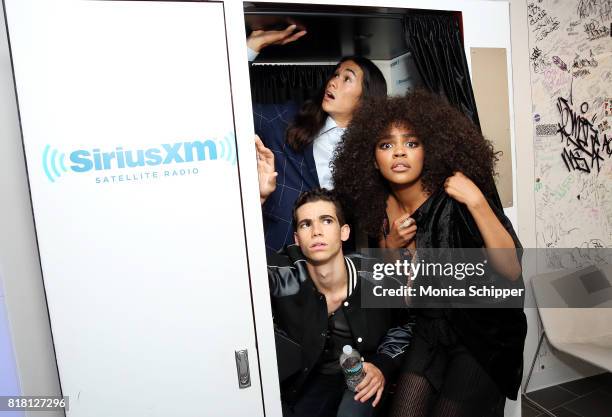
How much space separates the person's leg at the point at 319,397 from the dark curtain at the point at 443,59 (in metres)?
1.37

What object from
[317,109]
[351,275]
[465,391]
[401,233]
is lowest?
[465,391]

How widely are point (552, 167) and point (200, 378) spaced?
2.37 m

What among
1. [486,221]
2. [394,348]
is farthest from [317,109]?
[394,348]

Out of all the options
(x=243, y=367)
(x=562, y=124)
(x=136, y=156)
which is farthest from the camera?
(x=562, y=124)

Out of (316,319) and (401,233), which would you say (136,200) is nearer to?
(316,319)

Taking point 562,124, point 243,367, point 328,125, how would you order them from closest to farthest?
point 243,367 → point 328,125 → point 562,124

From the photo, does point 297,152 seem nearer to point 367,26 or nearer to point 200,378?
point 367,26

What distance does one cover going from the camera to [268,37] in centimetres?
177

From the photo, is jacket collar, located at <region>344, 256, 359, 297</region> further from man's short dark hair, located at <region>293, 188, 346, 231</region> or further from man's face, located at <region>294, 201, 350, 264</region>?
man's short dark hair, located at <region>293, 188, 346, 231</region>

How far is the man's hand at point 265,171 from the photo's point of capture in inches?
71.1

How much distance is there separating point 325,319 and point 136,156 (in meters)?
1.02

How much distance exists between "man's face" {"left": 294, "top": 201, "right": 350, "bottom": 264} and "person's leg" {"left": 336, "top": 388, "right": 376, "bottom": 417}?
0.60 meters

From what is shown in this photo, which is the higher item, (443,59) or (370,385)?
(443,59)

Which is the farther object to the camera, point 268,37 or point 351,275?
point 351,275
